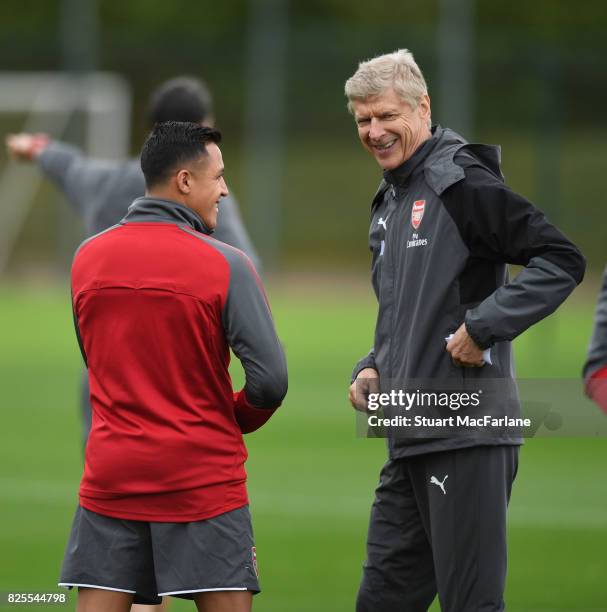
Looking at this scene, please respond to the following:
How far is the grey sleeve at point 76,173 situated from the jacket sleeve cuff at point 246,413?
98.6 inches

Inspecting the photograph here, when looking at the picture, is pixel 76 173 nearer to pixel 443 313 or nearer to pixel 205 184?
pixel 205 184

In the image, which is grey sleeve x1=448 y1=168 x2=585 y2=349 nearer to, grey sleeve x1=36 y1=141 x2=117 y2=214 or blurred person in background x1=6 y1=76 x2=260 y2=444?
blurred person in background x1=6 y1=76 x2=260 y2=444

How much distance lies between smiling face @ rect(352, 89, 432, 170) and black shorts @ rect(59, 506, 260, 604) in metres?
1.26

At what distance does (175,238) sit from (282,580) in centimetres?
295

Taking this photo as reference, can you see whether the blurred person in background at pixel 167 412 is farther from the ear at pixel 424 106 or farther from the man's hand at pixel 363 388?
→ the ear at pixel 424 106

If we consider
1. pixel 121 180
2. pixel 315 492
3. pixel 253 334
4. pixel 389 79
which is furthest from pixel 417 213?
pixel 315 492

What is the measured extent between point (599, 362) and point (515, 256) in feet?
2.14

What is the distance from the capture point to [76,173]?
645 centimetres

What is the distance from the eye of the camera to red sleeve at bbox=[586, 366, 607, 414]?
14.1ft

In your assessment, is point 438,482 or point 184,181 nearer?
point 184,181

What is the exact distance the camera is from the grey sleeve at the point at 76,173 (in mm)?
6234

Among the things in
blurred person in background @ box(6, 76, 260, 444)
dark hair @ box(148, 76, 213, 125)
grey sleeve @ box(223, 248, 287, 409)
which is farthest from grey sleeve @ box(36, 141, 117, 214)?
grey sleeve @ box(223, 248, 287, 409)

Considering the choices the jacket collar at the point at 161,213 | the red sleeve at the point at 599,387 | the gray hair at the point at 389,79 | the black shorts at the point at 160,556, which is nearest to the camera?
the black shorts at the point at 160,556

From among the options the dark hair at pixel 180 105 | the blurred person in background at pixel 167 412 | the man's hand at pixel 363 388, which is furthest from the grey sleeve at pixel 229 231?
the blurred person in background at pixel 167 412
